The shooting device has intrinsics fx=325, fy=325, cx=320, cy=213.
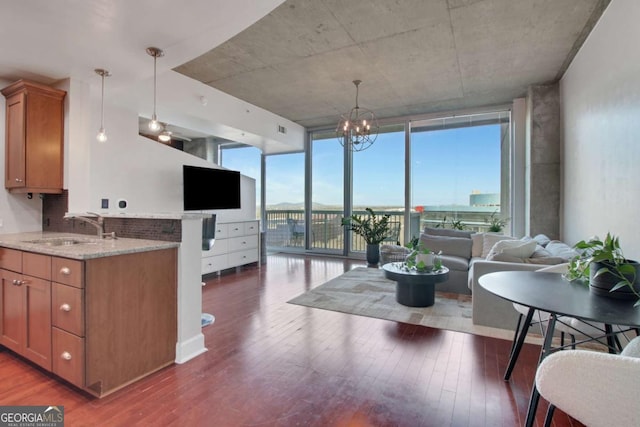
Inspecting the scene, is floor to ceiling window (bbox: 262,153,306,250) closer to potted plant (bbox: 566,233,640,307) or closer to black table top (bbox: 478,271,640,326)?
black table top (bbox: 478,271,640,326)

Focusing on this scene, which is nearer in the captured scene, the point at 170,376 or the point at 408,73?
the point at 170,376

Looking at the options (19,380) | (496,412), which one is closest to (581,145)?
(496,412)

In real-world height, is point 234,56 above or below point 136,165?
above

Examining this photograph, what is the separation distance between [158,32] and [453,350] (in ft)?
11.1

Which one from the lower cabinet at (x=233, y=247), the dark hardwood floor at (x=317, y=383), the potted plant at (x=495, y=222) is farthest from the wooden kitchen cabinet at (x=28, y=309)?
the potted plant at (x=495, y=222)

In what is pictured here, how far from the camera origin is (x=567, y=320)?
6.79 ft

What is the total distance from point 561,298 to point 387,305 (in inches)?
92.2

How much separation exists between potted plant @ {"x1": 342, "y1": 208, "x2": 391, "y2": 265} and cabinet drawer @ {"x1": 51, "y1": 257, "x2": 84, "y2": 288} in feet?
16.9

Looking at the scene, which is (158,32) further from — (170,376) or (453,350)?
(453,350)

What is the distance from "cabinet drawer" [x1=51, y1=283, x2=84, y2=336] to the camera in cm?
194

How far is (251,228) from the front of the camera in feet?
19.8

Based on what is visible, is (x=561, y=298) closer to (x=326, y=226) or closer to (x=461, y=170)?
(x=461, y=170)

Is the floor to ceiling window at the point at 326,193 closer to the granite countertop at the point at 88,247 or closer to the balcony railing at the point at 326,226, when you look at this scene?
the balcony railing at the point at 326,226

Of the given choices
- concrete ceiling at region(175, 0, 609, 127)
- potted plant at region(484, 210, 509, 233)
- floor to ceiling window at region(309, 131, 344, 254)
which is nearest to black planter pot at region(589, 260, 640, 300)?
concrete ceiling at region(175, 0, 609, 127)
